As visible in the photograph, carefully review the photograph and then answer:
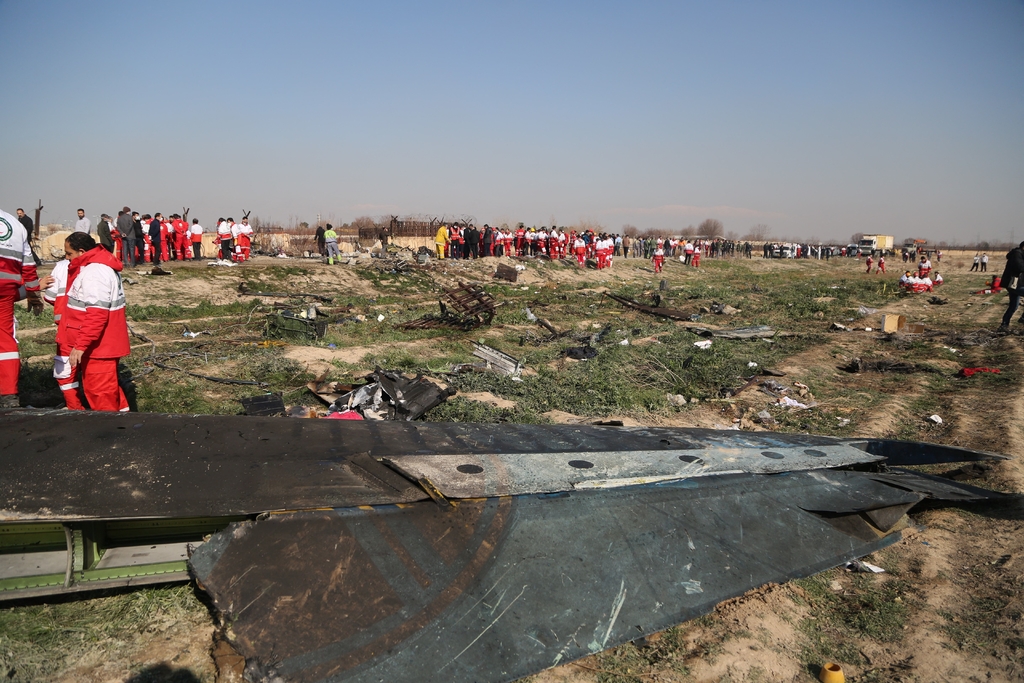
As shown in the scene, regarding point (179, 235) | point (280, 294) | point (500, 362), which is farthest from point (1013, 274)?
point (179, 235)

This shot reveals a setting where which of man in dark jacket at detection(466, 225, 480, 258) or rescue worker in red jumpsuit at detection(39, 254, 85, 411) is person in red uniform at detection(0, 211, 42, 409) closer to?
rescue worker in red jumpsuit at detection(39, 254, 85, 411)

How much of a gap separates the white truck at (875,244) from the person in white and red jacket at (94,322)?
189 ft

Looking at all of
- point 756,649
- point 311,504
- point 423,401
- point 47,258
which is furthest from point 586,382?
point 47,258

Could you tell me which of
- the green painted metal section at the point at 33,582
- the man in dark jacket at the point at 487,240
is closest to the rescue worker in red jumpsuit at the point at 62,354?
the green painted metal section at the point at 33,582

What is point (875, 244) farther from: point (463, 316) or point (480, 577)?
point (480, 577)

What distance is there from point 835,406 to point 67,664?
7.85 metres

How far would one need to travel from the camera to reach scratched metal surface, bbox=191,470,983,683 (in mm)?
2217

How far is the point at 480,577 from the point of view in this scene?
8.17 ft

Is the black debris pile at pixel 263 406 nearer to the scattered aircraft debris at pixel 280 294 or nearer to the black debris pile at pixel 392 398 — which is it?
the black debris pile at pixel 392 398

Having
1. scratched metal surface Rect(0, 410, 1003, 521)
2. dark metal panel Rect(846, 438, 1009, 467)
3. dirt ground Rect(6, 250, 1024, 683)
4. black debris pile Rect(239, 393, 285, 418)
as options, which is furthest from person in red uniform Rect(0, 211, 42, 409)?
dark metal panel Rect(846, 438, 1009, 467)

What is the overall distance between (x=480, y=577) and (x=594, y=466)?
105cm

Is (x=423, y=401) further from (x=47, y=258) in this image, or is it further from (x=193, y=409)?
(x=47, y=258)

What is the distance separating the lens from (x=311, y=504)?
2.49 m

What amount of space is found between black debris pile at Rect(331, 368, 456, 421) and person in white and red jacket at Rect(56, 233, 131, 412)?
214cm
